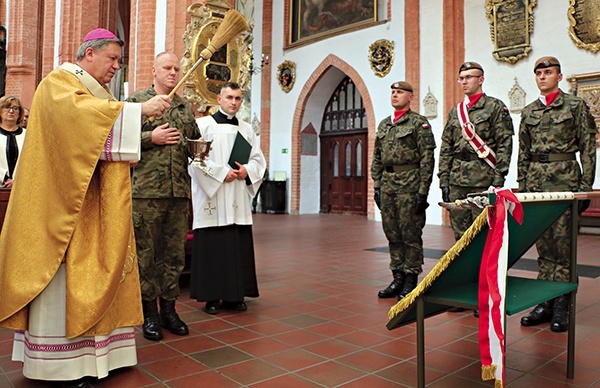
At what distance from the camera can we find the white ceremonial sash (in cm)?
234

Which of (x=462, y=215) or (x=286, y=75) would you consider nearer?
(x=462, y=215)

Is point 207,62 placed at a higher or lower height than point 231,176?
higher

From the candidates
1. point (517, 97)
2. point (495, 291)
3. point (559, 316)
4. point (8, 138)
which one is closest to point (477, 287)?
point (495, 291)

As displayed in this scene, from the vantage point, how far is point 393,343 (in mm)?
3035

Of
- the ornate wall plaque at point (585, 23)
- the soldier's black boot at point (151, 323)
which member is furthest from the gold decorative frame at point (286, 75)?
the soldier's black boot at point (151, 323)

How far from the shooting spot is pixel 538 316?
346cm

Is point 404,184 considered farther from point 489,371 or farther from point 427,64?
point 427,64

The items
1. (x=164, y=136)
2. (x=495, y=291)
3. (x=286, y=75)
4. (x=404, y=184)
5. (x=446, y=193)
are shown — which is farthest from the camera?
(x=286, y=75)

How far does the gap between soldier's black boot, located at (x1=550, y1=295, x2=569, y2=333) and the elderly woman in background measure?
185 inches

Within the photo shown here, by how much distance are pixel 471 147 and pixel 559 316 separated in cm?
133

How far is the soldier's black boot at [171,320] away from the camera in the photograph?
10.5ft

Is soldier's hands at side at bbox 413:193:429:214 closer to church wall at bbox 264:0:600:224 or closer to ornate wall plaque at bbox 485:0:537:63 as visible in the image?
church wall at bbox 264:0:600:224

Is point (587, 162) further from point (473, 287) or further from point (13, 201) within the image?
point (13, 201)

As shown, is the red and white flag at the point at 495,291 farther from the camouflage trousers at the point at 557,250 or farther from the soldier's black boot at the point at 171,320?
the soldier's black boot at the point at 171,320
